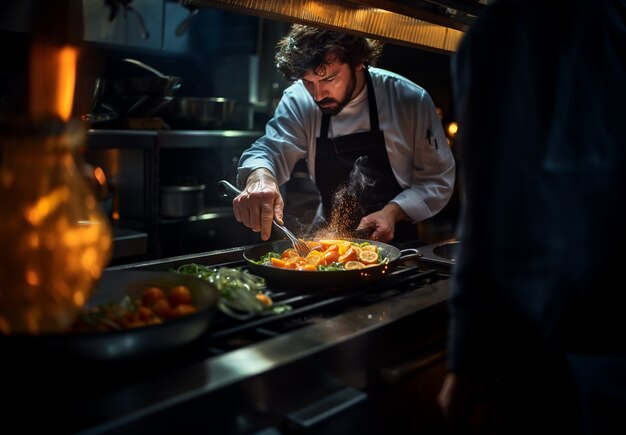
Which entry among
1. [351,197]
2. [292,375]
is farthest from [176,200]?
[292,375]

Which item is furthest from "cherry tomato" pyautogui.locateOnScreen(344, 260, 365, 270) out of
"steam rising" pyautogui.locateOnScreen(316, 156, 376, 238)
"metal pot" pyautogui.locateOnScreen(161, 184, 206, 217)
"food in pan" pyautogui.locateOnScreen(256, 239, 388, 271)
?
"metal pot" pyautogui.locateOnScreen(161, 184, 206, 217)

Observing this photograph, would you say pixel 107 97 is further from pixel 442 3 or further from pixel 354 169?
pixel 442 3

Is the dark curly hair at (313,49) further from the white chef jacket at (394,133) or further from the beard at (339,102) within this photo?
the white chef jacket at (394,133)

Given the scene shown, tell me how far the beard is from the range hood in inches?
22.6

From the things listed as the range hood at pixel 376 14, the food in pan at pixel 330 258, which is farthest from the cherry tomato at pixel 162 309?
the range hood at pixel 376 14

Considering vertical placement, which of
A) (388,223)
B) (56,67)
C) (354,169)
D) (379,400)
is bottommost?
(379,400)

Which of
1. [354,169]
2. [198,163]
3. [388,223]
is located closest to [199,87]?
[198,163]

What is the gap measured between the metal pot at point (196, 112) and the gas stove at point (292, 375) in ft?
8.74

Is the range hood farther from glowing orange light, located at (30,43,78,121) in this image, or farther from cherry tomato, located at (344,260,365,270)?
cherry tomato, located at (344,260,365,270)

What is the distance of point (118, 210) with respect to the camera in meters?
4.42

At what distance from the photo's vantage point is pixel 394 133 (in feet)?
11.1

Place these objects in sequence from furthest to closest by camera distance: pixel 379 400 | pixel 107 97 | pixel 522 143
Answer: pixel 107 97, pixel 379 400, pixel 522 143

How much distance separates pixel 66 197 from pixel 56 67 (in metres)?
0.26

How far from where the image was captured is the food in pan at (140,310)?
4.43ft
